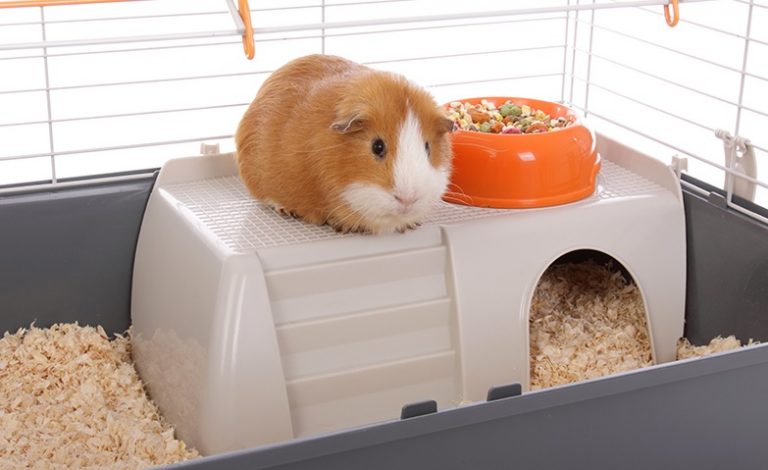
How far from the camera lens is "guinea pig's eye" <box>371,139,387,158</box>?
1.86 m

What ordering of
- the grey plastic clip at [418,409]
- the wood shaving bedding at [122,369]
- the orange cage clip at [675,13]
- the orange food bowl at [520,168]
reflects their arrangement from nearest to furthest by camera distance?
the grey plastic clip at [418,409] < the wood shaving bedding at [122,369] < the orange food bowl at [520,168] < the orange cage clip at [675,13]

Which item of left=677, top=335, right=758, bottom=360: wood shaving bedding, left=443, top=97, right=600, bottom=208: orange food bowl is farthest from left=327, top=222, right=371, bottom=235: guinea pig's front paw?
left=677, top=335, right=758, bottom=360: wood shaving bedding

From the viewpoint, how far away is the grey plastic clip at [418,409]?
156 centimetres

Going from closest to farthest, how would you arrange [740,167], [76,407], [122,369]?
1. [76,407]
2. [122,369]
3. [740,167]

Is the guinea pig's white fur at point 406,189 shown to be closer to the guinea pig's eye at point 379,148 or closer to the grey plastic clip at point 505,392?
the guinea pig's eye at point 379,148

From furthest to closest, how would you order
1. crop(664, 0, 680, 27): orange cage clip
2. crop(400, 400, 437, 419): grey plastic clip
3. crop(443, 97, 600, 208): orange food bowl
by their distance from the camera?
crop(664, 0, 680, 27): orange cage clip < crop(443, 97, 600, 208): orange food bowl < crop(400, 400, 437, 419): grey plastic clip

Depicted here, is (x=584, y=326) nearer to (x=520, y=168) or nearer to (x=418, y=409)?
(x=520, y=168)

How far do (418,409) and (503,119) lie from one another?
894 mm

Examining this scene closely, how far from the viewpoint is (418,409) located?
1.57 meters

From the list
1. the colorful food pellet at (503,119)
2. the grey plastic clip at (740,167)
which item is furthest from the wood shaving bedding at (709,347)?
the colorful food pellet at (503,119)

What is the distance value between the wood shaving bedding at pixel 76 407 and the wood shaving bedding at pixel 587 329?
709 millimetres

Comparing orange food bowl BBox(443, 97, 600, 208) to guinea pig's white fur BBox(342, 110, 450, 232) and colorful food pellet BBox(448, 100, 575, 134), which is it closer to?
colorful food pellet BBox(448, 100, 575, 134)


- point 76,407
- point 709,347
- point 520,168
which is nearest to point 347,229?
point 520,168

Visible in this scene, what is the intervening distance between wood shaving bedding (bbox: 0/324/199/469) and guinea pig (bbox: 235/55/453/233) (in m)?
0.47
